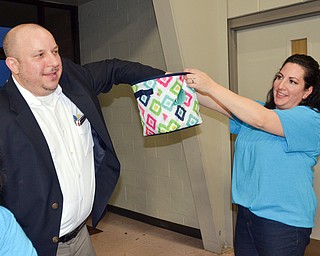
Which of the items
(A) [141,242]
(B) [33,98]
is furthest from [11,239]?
(A) [141,242]

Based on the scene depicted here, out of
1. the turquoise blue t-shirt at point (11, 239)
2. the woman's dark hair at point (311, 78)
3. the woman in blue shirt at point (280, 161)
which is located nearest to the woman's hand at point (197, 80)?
the woman in blue shirt at point (280, 161)

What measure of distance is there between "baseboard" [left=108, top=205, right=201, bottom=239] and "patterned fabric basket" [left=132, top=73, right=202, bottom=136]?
216cm

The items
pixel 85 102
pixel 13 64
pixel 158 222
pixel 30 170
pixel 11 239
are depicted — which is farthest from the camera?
pixel 158 222

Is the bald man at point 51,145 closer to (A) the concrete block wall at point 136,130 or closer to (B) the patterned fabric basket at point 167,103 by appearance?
(B) the patterned fabric basket at point 167,103

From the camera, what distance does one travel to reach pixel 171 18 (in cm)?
277

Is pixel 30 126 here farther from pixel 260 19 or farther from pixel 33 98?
pixel 260 19

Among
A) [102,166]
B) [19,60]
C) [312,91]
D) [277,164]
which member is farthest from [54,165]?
[312,91]

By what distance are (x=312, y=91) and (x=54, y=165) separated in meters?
1.28

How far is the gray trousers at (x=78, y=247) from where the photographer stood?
A: 5.60ft

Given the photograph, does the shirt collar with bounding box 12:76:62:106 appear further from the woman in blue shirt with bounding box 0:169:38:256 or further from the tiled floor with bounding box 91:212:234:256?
the tiled floor with bounding box 91:212:234:256

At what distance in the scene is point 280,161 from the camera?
1768 mm

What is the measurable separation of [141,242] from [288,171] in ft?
7.34

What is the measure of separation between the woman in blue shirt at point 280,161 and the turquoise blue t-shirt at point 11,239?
98cm

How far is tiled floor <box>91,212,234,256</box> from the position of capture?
→ 3.41 m
